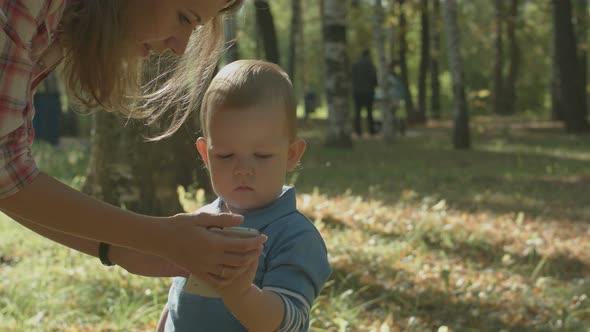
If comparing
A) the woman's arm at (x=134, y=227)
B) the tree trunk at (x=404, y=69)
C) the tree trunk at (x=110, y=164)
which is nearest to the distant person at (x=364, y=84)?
the tree trunk at (x=404, y=69)

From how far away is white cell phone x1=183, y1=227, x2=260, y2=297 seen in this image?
2.04m

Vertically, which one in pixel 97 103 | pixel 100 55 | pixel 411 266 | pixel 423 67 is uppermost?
pixel 100 55

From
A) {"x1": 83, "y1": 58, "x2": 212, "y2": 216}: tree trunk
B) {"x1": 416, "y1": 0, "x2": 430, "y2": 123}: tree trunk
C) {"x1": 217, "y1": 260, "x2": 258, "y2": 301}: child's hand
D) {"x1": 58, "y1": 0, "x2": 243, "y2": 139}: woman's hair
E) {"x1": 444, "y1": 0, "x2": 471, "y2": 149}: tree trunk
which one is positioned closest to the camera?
{"x1": 217, "y1": 260, "x2": 258, "y2": 301}: child's hand

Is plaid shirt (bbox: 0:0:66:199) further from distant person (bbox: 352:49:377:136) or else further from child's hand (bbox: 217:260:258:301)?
distant person (bbox: 352:49:377:136)

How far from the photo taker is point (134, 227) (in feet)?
6.38

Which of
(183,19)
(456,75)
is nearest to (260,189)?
(183,19)

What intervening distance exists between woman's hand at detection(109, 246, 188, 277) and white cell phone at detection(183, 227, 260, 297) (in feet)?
0.61

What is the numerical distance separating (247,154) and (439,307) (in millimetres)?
2464

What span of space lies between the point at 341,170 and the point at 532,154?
4288 millimetres

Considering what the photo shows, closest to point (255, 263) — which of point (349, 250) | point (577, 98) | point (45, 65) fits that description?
point (45, 65)

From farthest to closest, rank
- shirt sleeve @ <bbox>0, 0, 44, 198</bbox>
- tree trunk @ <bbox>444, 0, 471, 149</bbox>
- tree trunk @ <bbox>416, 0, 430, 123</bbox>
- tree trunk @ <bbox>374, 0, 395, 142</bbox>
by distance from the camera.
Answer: tree trunk @ <bbox>416, 0, 430, 123</bbox>, tree trunk @ <bbox>374, 0, 395, 142</bbox>, tree trunk @ <bbox>444, 0, 471, 149</bbox>, shirt sleeve @ <bbox>0, 0, 44, 198</bbox>

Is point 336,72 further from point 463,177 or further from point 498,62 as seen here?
point 498,62

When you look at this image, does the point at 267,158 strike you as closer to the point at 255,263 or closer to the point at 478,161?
the point at 255,263

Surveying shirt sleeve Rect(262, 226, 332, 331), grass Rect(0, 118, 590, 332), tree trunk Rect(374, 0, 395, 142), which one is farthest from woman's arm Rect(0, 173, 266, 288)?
tree trunk Rect(374, 0, 395, 142)
